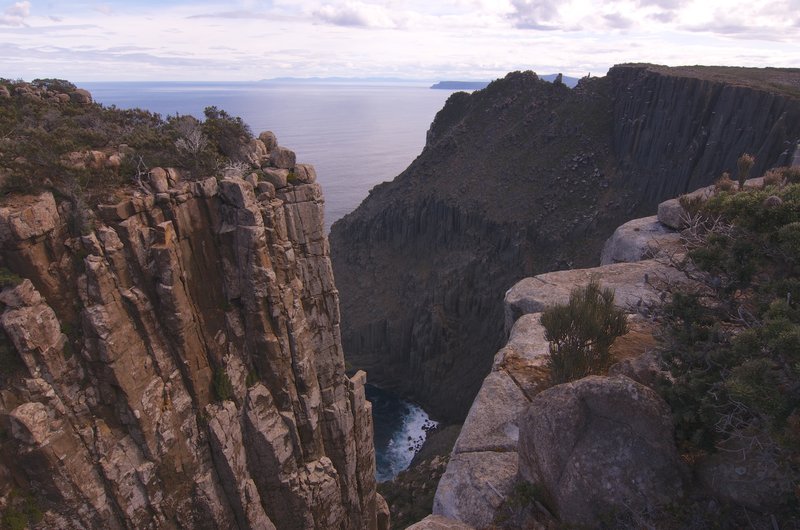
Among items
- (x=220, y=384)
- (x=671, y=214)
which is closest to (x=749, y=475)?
(x=220, y=384)

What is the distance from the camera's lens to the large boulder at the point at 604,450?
815 cm

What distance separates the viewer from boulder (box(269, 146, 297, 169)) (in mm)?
18734

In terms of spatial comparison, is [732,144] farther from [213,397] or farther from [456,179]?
[213,397]

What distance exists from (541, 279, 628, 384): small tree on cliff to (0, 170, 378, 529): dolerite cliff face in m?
9.12

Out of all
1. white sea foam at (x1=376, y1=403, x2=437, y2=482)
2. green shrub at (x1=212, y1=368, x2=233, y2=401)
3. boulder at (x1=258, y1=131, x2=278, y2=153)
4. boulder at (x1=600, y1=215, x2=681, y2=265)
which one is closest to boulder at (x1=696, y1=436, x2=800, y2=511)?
green shrub at (x1=212, y1=368, x2=233, y2=401)

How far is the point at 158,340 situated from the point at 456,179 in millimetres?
65012

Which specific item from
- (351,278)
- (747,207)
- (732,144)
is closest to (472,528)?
(747,207)

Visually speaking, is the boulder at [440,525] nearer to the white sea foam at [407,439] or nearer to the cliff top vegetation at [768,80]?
the white sea foam at [407,439]

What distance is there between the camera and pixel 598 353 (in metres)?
12.8

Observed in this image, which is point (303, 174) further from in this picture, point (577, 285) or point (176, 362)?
point (577, 285)

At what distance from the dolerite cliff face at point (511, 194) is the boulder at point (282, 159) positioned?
41491 mm

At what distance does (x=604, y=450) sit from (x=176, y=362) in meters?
13.0

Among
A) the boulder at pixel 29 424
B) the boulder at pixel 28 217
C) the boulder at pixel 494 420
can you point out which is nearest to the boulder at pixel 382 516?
the boulder at pixel 494 420

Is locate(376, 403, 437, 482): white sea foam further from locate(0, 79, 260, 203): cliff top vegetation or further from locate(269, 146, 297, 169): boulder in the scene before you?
locate(0, 79, 260, 203): cliff top vegetation
